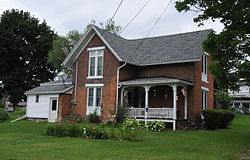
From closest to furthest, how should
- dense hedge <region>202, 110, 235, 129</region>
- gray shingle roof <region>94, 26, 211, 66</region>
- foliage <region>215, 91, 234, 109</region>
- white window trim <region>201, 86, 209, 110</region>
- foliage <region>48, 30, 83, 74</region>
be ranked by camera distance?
dense hedge <region>202, 110, 235, 129</region>, gray shingle roof <region>94, 26, 211, 66</region>, white window trim <region>201, 86, 209, 110</region>, foliage <region>215, 91, 234, 109</region>, foliage <region>48, 30, 83, 74</region>

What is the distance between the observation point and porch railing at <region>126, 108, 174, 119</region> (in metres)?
19.0

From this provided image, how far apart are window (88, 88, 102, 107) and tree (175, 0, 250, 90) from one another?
11.6 metres

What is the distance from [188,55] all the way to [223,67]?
7.42 m

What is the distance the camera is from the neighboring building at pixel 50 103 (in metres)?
24.0

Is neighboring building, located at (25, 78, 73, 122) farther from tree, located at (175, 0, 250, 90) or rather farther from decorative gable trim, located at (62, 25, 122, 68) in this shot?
tree, located at (175, 0, 250, 90)

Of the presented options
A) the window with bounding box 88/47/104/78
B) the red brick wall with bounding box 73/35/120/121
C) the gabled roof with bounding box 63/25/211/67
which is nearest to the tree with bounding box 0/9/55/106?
the gabled roof with bounding box 63/25/211/67

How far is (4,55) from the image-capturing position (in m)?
39.1

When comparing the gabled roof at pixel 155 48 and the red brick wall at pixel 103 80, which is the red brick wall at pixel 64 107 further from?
the gabled roof at pixel 155 48

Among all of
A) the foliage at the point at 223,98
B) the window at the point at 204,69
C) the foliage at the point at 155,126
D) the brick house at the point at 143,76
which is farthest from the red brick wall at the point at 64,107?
the foliage at the point at 223,98

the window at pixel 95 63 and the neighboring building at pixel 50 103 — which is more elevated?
the window at pixel 95 63

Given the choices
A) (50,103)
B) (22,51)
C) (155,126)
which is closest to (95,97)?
(50,103)

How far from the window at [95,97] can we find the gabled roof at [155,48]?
3660mm

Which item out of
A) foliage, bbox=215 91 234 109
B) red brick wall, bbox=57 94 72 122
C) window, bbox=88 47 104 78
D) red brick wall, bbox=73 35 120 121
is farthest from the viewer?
foliage, bbox=215 91 234 109

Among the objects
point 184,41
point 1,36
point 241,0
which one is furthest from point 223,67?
point 1,36
